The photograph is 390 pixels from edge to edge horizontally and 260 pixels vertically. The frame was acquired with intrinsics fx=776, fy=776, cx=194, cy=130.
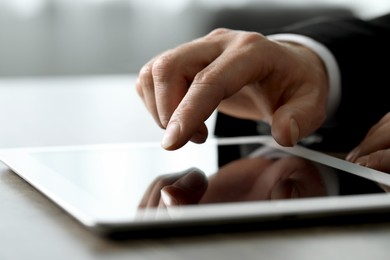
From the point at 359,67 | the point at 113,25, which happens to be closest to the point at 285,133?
the point at 359,67

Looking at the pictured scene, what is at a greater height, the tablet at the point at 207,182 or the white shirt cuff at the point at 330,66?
the tablet at the point at 207,182

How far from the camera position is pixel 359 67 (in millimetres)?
956

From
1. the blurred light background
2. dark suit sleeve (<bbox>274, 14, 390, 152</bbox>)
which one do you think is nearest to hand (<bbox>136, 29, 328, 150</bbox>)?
dark suit sleeve (<bbox>274, 14, 390, 152</bbox>)

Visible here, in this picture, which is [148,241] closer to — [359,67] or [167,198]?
[167,198]

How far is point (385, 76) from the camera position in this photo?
964mm

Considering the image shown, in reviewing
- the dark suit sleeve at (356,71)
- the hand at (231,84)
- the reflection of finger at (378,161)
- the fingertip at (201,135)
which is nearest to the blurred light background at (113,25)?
the dark suit sleeve at (356,71)

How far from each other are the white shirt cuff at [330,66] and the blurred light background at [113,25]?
228cm

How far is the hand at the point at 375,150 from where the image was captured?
56 centimetres

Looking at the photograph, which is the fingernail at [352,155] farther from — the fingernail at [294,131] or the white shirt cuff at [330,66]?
the white shirt cuff at [330,66]

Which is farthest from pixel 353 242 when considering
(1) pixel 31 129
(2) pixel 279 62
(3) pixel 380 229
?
(1) pixel 31 129

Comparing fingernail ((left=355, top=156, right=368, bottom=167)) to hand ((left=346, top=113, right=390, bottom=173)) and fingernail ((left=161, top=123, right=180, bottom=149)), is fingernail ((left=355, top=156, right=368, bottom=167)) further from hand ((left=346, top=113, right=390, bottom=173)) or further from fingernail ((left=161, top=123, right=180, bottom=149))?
fingernail ((left=161, top=123, right=180, bottom=149))

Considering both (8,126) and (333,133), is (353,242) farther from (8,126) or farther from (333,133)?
(8,126)

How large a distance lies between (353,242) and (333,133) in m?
0.46

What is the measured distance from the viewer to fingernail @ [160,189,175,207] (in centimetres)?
41
